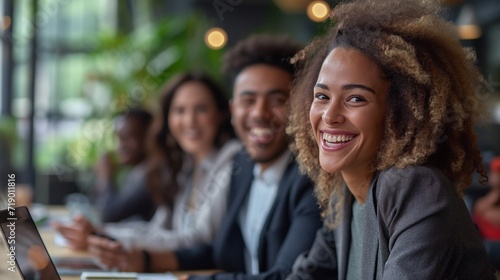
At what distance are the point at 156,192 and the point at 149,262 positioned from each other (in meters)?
1.42

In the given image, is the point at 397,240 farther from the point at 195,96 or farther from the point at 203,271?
the point at 195,96

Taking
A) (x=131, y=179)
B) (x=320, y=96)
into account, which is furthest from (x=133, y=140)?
(x=320, y=96)

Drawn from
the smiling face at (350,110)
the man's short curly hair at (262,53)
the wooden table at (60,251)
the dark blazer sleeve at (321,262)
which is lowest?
the wooden table at (60,251)

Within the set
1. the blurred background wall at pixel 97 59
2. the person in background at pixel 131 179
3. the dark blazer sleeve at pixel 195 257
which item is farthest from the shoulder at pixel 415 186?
the blurred background wall at pixel 97 59

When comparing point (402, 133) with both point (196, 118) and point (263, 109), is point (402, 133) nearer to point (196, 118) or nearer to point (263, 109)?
point (263, 109)

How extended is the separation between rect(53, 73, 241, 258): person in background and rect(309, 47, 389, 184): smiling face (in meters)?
1.47

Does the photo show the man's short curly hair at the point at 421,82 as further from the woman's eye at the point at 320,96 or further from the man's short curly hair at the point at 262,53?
the man's short curly hair at the point at 262,53

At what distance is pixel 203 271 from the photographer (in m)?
2.64

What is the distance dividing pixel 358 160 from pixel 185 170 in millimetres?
2231

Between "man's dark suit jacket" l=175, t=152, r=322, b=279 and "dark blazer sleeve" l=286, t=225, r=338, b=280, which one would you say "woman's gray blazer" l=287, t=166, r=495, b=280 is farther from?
"man's dark suit jacket" l=175, t=152, r=322, b=279

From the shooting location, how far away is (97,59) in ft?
23.9

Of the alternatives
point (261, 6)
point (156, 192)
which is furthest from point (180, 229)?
point (261, 6)

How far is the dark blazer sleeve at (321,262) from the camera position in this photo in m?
1.92

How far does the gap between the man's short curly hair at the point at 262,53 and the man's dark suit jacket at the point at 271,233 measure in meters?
0.39
